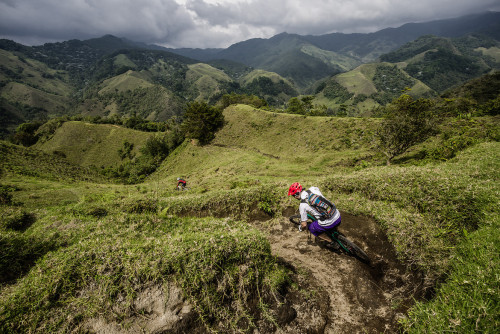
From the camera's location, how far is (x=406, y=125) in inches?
668

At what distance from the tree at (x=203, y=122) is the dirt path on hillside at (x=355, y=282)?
45.3 metres

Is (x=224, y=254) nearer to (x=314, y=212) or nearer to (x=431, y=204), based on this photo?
(x=314, y=212)

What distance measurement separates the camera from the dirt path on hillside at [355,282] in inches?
190

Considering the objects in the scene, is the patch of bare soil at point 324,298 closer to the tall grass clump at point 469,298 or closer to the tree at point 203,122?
the tall grass clump at point 469,298

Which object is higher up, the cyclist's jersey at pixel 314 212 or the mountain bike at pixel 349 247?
the cyclist's jersey at pixel 314 212

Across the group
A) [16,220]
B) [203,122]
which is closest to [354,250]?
[16,220]

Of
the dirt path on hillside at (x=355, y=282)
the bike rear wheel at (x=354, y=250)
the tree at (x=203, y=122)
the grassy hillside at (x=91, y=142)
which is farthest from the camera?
the grassy hillside at (x=91, y=142)

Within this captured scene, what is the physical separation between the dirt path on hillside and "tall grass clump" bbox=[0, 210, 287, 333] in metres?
1.07

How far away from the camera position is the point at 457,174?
Answer: 8484 mm

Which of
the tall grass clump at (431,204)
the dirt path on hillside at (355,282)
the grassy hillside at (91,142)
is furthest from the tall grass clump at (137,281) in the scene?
the grassy hillside at (91,142)

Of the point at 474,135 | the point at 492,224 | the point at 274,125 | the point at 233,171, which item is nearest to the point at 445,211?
the point at 492,224

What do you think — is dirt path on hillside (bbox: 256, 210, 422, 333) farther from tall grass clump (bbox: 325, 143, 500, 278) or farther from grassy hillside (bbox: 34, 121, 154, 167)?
grassy hillside (bbox: 34, 121, 154, 167)

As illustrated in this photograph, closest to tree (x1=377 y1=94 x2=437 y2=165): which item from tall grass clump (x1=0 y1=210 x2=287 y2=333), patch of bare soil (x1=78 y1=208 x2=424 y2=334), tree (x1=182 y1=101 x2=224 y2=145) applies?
patch of bare soil (x1=78 y1=208 x2=424 y2=334)

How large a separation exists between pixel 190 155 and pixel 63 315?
47534 millimetres
